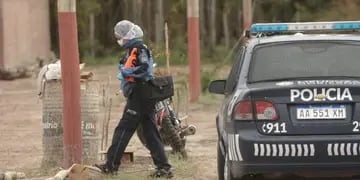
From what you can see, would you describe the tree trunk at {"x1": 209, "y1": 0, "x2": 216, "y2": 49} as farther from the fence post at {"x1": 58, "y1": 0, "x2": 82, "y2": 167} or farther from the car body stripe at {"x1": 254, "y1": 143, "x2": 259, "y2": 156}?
the car body stripe at {"x1": 254, "y1": 143, "x2": 259, "y2": 156}

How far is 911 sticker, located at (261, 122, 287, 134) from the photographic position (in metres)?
8.03

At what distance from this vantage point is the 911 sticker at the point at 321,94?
8.04 metres

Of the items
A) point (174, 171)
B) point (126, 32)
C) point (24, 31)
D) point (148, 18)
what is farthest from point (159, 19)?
point (126, 32)

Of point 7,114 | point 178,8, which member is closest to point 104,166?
point 7,114

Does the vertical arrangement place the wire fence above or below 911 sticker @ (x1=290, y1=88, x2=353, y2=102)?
below

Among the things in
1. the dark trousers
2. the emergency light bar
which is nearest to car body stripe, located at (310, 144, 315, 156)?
the emergency light bar

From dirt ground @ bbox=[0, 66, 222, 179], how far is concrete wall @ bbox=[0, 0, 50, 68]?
3005 mm

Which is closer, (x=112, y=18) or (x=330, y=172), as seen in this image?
(x=330, y=172)

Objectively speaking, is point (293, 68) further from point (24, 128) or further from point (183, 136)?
point (24, 128)

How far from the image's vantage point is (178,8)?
1747 inches

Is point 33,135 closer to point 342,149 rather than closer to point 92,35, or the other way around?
point 342,149

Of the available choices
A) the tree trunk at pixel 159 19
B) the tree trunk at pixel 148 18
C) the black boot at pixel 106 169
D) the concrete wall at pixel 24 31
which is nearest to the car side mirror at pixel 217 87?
the black boot at pixel 106 169

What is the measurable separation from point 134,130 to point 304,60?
7.12ft

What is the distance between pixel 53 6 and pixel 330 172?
3130 centimetres
